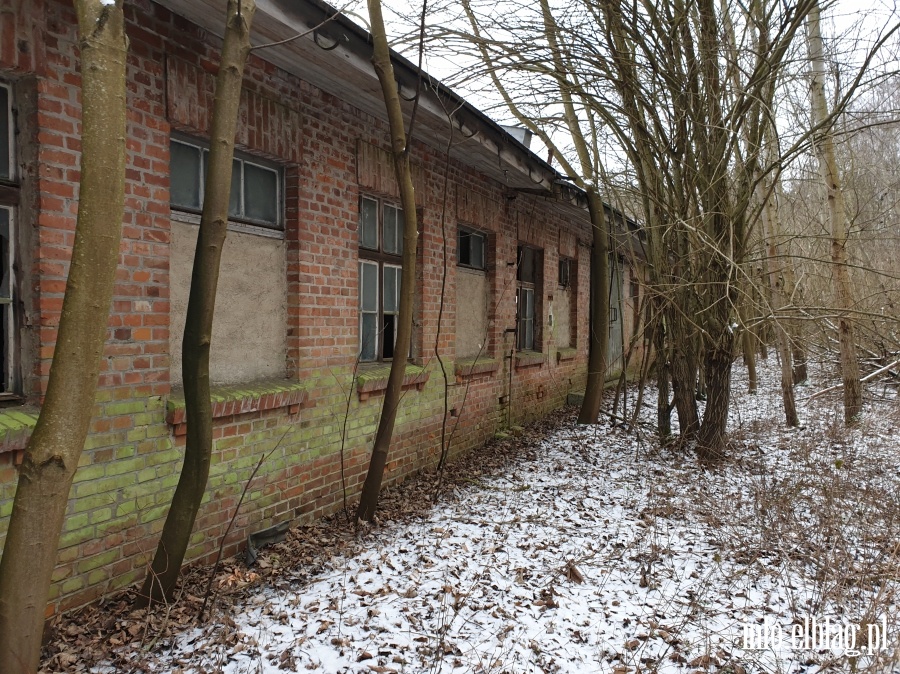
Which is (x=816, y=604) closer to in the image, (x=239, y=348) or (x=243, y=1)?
(x=239, y=348)

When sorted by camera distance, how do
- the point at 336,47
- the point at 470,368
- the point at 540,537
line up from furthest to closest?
the point at 470,368 → the point at 540,537 → the point at 336,47

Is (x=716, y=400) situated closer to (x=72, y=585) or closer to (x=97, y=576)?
(x=97, y=576)

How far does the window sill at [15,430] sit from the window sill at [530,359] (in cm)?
645

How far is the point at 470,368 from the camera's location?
23.0ft

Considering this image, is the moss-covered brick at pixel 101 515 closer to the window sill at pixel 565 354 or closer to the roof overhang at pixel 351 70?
the roof overhang at pixel 351 70

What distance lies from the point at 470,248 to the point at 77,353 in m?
5.85

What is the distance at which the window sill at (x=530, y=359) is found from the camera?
28.1 ft

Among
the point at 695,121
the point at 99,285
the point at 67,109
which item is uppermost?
the point at 695,121

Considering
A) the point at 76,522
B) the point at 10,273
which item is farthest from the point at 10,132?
the point at 76,522

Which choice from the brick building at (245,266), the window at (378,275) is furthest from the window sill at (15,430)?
the window at (378,275)

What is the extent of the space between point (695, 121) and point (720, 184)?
2.64 ft

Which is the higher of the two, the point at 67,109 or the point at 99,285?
the point at 67,109

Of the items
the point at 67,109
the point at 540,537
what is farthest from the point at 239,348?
the point at 540,537

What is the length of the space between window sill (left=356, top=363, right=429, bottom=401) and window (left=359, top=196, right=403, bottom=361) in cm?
16
